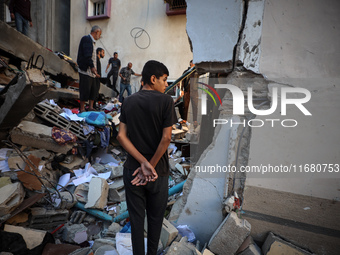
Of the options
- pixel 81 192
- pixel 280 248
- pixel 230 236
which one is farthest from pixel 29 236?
pixel 280 248

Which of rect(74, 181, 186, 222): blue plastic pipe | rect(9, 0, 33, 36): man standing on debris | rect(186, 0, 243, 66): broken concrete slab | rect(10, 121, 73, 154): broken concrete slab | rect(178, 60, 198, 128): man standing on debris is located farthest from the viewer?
rect(9, 0, 33, 36): man standing on debris

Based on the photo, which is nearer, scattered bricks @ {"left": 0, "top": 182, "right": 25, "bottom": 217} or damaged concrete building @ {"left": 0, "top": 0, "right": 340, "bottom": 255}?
damaged concrete building @ {"left": 0, "top": 0, "right": 340, "bottom": 255}

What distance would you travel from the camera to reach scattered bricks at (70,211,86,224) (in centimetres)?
284

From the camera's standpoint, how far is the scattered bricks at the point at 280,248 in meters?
1.82

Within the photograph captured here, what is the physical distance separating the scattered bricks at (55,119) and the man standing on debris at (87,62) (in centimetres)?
92

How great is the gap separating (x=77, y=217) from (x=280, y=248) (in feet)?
8.67

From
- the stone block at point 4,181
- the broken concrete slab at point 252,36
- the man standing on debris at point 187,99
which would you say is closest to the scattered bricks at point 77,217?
the stone block at point 4,181

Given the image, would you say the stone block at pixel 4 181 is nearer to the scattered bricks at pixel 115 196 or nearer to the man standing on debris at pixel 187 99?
the scattered bricks at pixel 115 196

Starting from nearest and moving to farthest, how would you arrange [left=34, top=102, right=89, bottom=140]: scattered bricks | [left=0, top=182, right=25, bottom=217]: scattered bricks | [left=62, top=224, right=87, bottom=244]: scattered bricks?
[left=0, top=182, right=25, bottom=217]: scattered bricks
[left=62, top=224, right=87, bottom=244]: scattered bricks
[left=34, top=102, right=89, bottom=140]: scattered bricks

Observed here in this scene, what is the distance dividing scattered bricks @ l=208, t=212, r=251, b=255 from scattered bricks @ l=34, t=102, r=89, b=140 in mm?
3238

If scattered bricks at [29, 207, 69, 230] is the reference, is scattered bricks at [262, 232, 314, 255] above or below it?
above

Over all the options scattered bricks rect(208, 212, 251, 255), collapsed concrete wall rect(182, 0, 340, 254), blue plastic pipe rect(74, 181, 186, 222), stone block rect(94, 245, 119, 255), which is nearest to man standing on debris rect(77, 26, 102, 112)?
blue plastic pipe rect(74, 181, 186, 222)

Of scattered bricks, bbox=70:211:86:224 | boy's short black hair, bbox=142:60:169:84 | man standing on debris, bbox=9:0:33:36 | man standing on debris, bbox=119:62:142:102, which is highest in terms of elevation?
man standing on debris, bbox=9:0:33:36

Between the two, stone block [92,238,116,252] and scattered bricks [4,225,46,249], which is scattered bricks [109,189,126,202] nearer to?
stone block [92,238,116,252]
